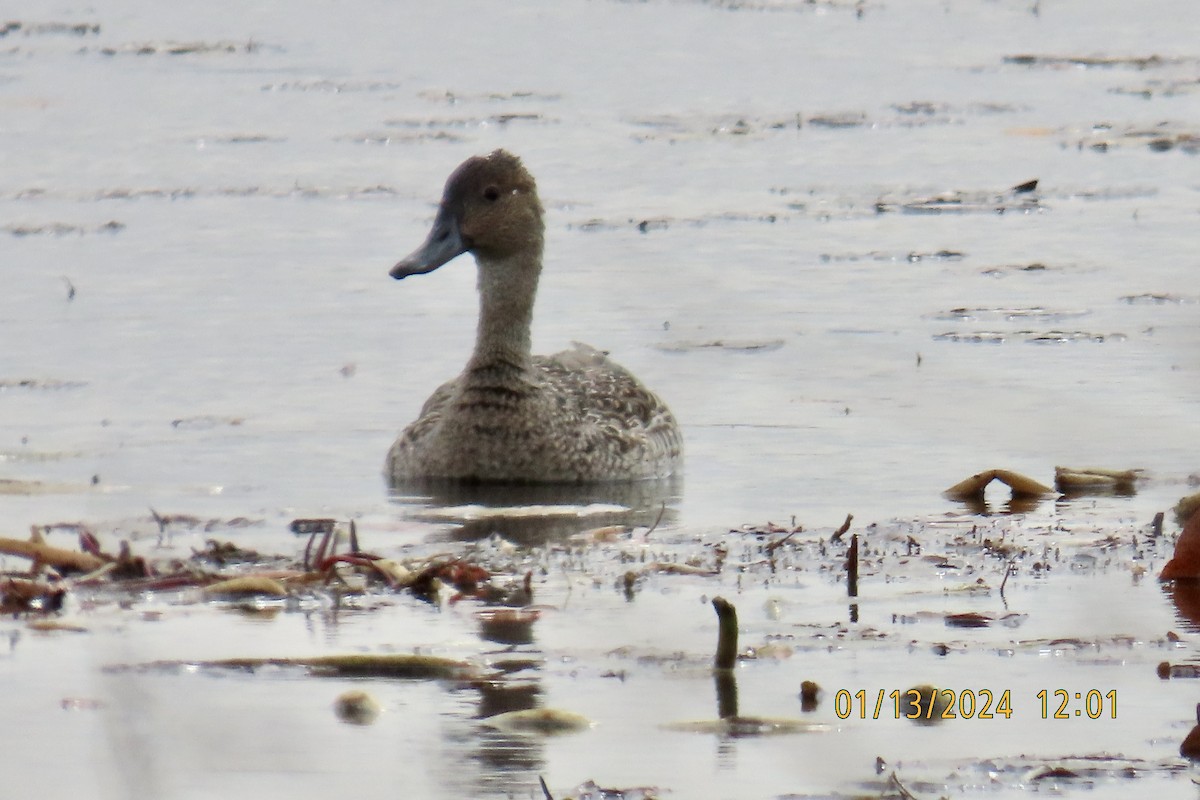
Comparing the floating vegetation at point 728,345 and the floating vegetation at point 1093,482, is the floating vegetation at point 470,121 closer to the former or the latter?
the floating vegetation at point 728,345

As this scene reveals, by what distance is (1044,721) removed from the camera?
587cm

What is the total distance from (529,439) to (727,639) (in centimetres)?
397

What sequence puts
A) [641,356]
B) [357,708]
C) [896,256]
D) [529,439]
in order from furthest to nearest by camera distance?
[896,256]
[641,356]
[529,439]
[357,708]

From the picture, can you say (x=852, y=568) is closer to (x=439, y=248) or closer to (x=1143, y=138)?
(x=439, y=248)

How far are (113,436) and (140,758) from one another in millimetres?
6858

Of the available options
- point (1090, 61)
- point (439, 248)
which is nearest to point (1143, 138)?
point (1090, 61)

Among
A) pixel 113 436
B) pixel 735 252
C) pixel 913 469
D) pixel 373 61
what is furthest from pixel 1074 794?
pixel 373 61

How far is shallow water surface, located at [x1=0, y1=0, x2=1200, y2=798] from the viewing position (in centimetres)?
579

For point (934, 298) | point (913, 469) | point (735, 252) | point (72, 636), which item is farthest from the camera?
point (735, 252)

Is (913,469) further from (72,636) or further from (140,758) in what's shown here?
(140,758)

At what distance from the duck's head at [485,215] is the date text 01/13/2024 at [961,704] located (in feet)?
15.4

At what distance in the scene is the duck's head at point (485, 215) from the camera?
414 inches

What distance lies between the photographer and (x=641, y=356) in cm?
1253

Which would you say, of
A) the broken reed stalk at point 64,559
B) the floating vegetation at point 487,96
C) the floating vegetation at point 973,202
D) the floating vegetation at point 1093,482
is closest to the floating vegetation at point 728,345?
the floating vegetation at point 1093,482
